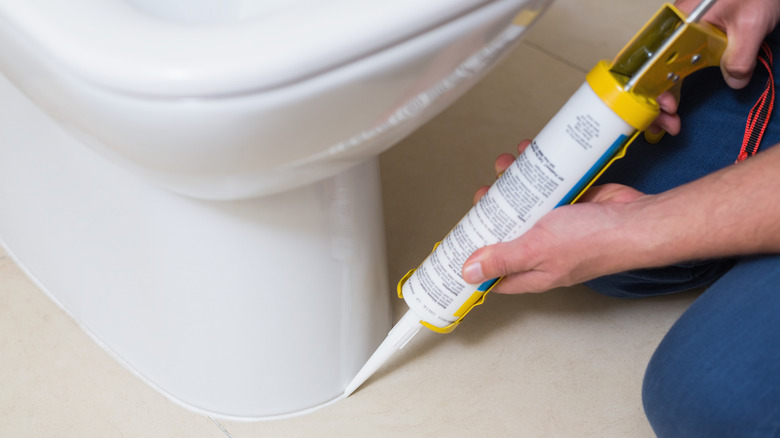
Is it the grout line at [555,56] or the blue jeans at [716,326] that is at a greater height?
the blue jeans at [716,326]

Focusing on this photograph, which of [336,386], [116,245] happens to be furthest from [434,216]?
[116,245]

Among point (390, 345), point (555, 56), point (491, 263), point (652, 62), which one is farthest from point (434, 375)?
point (555, 56)

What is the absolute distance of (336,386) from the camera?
0.63 m

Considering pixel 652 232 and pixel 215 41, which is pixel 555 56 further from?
pixel 215 41

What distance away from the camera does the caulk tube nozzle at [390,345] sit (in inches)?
22.6

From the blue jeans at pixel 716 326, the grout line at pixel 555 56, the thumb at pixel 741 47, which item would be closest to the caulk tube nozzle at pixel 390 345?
the blue jeans at pixel 716 326

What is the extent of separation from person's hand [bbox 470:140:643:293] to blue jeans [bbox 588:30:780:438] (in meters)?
0.08

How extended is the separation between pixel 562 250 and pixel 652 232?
2.2 inches

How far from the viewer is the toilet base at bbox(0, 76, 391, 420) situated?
0.51 meters

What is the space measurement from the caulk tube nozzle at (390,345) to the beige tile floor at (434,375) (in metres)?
0.02

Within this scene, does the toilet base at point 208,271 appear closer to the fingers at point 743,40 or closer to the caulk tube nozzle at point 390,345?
the caulk tube nozzle at point 390,345

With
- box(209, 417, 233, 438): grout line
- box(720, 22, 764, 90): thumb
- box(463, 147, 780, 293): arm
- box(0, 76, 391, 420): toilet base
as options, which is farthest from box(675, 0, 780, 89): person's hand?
box(209, 417, 233, 438): grout line

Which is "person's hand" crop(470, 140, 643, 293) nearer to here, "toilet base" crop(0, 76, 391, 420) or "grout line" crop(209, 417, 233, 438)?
"toilet base" crop(0, 76, 391, 420)

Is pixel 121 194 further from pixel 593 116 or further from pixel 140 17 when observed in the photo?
pixel 593 116
